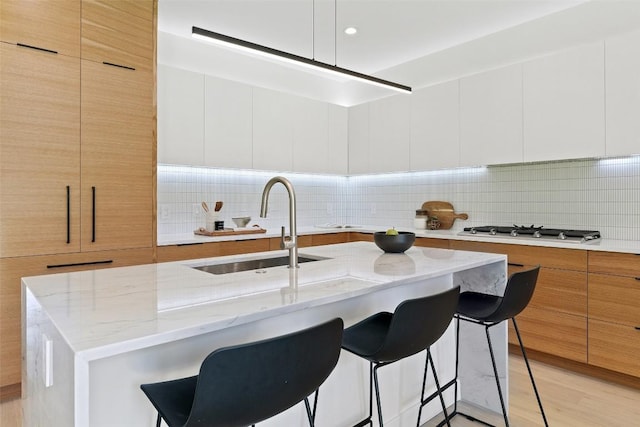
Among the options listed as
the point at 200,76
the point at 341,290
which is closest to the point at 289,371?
the point at 341,290

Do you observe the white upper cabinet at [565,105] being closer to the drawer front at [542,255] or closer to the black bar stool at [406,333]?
the drawer front at [542,255]

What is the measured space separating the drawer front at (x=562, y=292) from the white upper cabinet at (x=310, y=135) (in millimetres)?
2551

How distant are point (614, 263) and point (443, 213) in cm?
174

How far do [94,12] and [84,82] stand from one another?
1.55 ft

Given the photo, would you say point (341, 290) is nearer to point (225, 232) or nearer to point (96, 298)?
point (96, 298)

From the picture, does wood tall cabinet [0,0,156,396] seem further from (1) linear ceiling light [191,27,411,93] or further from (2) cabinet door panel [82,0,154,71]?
(1) linear ceiling light [191,27,411,93]

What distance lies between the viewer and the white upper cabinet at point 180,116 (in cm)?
349

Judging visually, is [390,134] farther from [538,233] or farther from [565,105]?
[538,233]

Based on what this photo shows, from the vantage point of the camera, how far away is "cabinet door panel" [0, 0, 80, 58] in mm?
2408

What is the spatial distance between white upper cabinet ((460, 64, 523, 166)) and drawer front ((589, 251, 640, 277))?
1034 millimetres

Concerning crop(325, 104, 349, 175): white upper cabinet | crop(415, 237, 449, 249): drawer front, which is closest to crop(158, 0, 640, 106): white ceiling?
crop(325, 104, 349, 175): white upper cabinet

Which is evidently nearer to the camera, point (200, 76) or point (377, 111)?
point (200, 76)

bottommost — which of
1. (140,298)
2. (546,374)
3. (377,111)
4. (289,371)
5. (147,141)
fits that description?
(546,374)

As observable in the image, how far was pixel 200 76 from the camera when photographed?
3.66 meters
